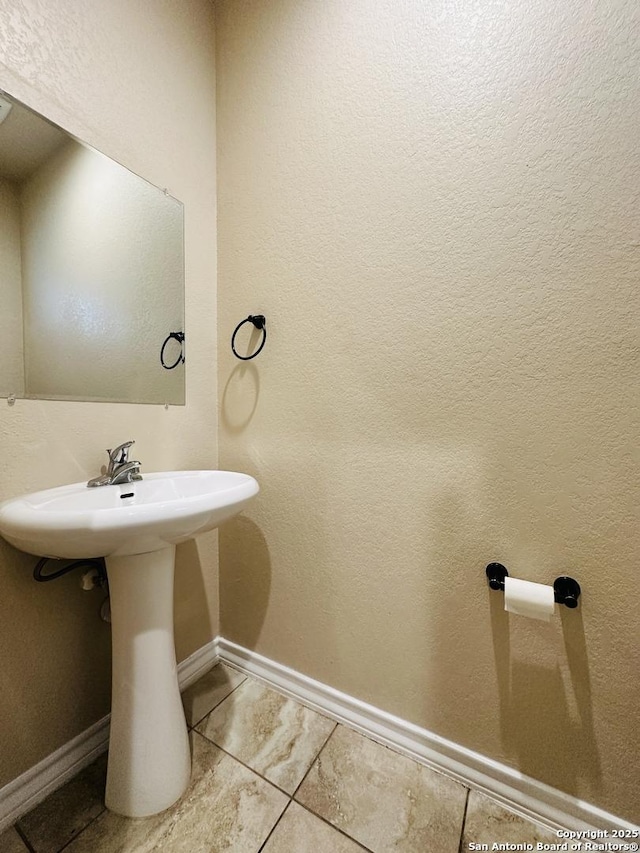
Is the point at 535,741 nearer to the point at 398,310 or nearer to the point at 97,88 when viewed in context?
the point at 398,310

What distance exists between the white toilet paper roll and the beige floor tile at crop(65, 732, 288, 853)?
28.8 inches

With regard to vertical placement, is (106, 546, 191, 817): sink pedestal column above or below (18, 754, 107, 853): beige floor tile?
above

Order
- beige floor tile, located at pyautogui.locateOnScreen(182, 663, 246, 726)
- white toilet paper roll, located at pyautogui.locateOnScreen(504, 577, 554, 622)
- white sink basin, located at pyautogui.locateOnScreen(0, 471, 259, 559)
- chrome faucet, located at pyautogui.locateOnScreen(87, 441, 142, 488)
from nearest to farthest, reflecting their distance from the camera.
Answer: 1. white sink basin, located at pyautogui.locateOnScreen(0, 471, 259, 559)
2. white toilet paper roll, located at pyautogui.locateOnScreen(504, 577, 554, 622)
3. chrome faucet, located at pyautogui.locateOnScreen(87, 441, 142, 488)
4. beige floor tile, located at pyautogui.locateOnScreen(182, 663, 246, 726)

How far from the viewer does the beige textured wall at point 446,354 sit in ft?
2.34

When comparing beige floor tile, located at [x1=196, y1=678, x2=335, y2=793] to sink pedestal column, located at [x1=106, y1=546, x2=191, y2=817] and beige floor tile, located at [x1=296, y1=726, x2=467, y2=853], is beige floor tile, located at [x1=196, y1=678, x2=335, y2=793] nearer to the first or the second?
beige floor tile, located at [x1=296, y1=726, x2=467, y2=853]

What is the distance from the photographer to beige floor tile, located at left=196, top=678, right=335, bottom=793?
89 cm

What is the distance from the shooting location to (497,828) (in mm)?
763

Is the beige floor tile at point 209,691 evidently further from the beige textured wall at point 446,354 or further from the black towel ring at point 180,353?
the black towel ring at point 180,353

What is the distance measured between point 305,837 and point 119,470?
3.11 feet

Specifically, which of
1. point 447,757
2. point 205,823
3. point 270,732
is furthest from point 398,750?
point 205,823

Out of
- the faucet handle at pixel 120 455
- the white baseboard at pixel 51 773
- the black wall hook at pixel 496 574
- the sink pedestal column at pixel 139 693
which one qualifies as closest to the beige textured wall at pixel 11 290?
the faucet handle at pixel 120 455

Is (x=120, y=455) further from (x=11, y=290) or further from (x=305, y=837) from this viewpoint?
(x=305, y=837)

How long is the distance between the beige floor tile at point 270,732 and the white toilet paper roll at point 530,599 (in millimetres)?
711

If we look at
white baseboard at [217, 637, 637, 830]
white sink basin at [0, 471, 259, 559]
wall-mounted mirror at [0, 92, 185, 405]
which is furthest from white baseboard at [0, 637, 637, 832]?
wall-mounted mirror at [0, 92, 185, 405]
